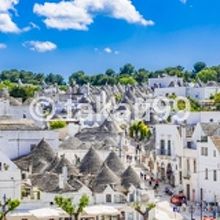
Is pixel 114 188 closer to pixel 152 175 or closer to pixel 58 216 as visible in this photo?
pixel 58 216

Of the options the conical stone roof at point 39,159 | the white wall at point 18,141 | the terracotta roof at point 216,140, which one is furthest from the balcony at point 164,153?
the conical stone roof at point 39,159

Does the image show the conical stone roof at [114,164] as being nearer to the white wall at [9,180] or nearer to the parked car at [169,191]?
the white wall at [9,180]

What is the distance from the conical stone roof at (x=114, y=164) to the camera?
5754cm

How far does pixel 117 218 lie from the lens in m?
52.4

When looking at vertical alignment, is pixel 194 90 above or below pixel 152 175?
above

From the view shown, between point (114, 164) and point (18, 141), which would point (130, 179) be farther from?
point (18, 141)

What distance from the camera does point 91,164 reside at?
58156 millimetres

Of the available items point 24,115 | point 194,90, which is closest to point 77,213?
point 24,115

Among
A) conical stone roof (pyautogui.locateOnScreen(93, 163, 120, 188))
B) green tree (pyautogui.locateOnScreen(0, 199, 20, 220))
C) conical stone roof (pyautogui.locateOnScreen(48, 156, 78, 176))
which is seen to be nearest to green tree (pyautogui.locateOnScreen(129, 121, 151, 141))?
conical stone roof (pyautogui.locateOnScreen(48, 156, 78, 176))

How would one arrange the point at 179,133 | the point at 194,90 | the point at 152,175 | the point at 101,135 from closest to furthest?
the point at 179,133, the point at 152,175, the point at 101,135, the point at 194,90

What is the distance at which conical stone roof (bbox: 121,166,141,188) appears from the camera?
179ft

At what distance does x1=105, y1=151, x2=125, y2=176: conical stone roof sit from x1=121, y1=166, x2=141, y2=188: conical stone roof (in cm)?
146

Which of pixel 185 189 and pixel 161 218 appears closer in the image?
pixel 161 218

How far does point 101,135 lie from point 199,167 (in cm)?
1952
